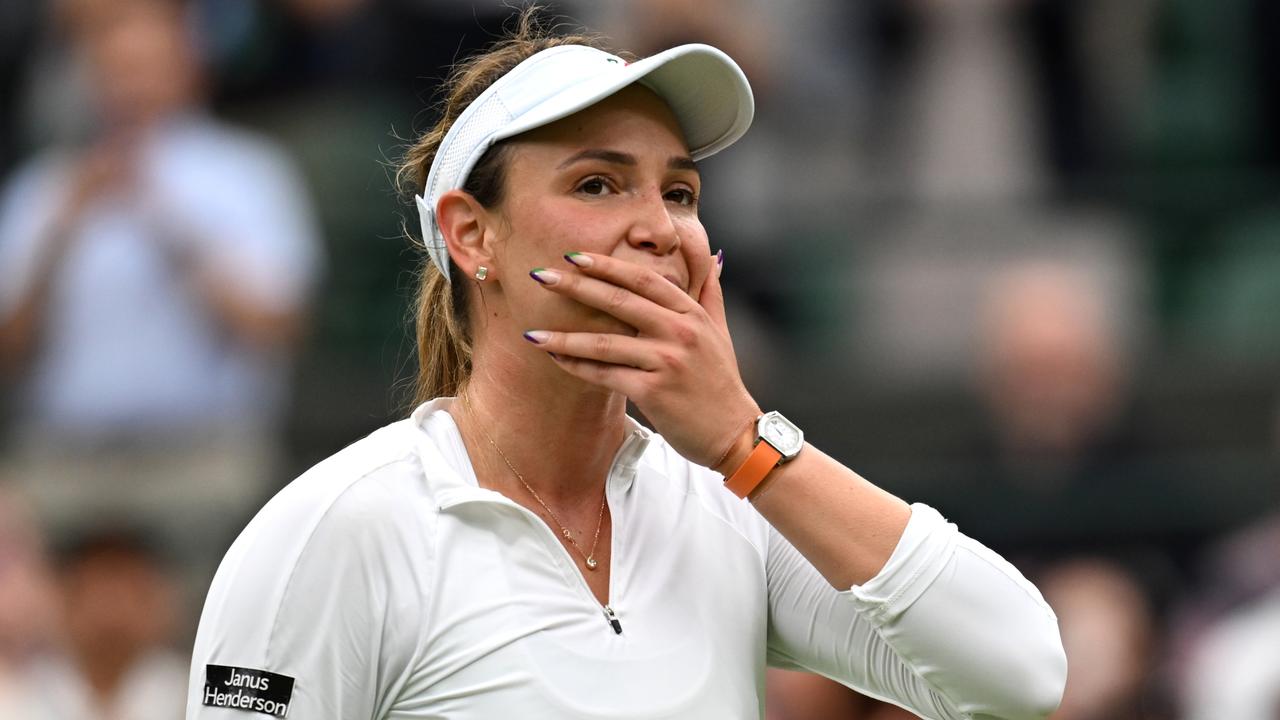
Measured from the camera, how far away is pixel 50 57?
7.08 m

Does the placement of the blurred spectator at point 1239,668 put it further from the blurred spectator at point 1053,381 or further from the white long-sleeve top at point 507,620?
the white long-sleeve top at point 507,620

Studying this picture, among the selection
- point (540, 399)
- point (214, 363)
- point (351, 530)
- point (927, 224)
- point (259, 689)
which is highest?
point (927, 224)

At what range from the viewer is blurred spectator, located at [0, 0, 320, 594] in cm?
552

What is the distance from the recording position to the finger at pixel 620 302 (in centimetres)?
229

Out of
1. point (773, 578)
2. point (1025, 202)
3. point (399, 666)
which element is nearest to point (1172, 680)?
point (1025, 202)

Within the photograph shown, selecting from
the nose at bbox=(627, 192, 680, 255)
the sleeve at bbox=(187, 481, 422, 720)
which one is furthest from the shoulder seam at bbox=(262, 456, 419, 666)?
the nose at bbox=(627, 192, 680, 255)

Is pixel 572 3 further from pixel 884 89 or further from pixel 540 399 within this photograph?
pixel 540 399

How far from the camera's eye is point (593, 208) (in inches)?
93.7

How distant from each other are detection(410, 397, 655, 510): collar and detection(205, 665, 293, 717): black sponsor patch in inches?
11.4

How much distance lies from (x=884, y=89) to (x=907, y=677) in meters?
5.44

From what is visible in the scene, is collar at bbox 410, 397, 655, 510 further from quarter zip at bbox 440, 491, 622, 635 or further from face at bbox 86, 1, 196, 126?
face at bbox 86, 1, 196, 126

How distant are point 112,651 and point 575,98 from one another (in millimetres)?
3336

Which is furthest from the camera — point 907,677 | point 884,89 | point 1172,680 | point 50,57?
point 884,89

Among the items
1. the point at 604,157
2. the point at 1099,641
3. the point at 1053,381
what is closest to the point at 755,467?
the point at 604,157
